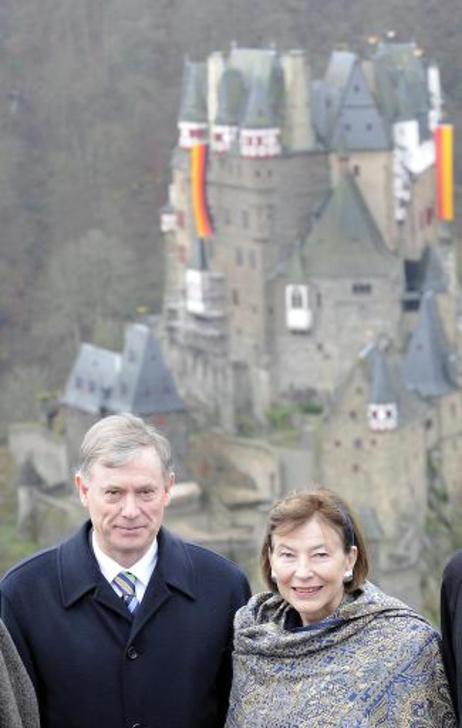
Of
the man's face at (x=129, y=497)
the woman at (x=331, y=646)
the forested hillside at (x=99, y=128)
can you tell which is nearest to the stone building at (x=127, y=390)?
the forested hillside at (x=99, y=128)

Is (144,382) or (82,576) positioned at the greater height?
(144,382)

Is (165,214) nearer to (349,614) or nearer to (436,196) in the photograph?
(436,196)

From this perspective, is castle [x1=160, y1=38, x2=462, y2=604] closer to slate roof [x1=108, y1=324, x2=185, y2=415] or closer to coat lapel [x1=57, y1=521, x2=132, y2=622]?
slate roof [x1=108, y1=324, x2=185, y2=415]

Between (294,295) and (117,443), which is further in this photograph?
(294,295)

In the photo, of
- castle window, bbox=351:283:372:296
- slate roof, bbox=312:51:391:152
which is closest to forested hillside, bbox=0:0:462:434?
slate roof, bbox=312:51:391:152

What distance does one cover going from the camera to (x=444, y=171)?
37250 millimetres

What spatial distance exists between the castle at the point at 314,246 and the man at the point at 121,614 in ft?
90.0

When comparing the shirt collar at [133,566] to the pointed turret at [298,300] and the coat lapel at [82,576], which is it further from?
the pointed turret at [298,300]

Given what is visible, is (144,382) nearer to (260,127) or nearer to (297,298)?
(297,298)

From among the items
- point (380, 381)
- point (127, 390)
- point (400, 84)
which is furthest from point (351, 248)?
point (127, 390)

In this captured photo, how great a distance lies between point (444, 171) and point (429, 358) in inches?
163

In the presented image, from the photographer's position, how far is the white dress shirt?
568 centimetres

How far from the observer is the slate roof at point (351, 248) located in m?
35.2

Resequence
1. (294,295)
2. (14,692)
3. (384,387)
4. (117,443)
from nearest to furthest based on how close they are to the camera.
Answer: (14,692) → (117,443) → (384,387) → (294,295)
